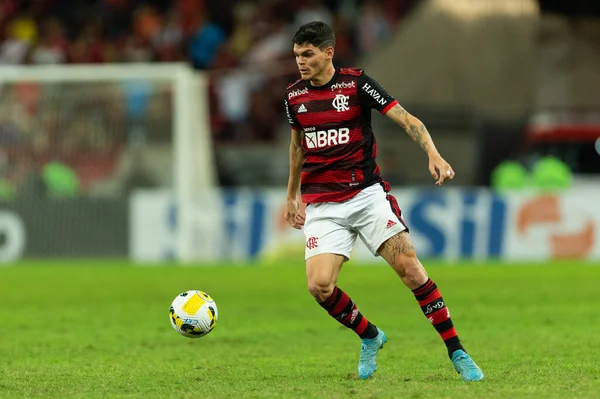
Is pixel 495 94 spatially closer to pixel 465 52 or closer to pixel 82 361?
pixel 465 52

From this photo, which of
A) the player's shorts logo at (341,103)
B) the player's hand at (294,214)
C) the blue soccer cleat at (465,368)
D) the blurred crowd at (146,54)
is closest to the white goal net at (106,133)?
the blurred crowd at (146,54)

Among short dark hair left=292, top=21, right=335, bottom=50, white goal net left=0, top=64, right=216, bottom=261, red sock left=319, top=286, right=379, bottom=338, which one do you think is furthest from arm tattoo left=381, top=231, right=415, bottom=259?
white goal net left=0, top=64, right=216, bottom=261

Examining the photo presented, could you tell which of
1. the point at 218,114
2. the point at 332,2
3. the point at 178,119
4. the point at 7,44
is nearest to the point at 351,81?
the point at 178,119

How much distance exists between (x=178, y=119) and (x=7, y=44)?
20.6ft

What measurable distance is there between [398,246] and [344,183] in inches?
20.9

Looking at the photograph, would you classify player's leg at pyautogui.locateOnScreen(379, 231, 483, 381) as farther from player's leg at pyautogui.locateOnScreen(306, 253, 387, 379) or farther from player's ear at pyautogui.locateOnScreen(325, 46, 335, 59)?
player's ear at pyautogui.locateOnScreen(325, 46, 335, 59)

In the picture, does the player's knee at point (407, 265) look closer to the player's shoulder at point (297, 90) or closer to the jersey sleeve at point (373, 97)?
the jersey sleeve at point (373, 97)

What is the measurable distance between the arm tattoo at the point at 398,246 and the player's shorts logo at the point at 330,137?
0.67 m

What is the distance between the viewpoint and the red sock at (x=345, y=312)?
24.3 feet

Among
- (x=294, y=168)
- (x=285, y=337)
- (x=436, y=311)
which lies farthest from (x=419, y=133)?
(x=285, y=337)

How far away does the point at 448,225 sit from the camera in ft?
64.4

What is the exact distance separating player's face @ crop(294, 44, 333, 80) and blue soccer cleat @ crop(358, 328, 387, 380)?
1688mm

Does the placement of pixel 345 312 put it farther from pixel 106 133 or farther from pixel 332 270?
pixel 106 133

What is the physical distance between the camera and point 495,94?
73.6 feet
